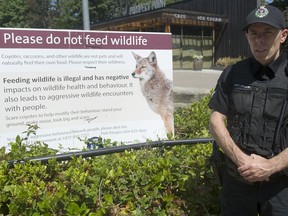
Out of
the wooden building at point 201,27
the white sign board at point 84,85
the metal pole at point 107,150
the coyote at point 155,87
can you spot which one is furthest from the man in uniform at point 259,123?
the wooden building at point 201,27

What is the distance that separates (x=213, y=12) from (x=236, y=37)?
10.7 ft

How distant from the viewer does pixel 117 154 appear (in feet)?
11.8

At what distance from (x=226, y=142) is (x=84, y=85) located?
1.91 meters

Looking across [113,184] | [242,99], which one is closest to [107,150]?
[113,184]

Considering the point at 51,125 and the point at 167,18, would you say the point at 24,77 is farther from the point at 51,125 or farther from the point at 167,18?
the point at 167,18

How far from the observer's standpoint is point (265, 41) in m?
2.45

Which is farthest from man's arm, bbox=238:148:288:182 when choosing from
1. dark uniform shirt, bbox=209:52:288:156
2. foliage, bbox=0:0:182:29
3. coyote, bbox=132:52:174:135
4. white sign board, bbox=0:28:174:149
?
foliage, bbox=0:0:182:29

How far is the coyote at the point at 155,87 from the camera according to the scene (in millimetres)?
4375

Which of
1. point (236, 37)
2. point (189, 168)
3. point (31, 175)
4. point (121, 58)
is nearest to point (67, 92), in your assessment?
point (121, 58)

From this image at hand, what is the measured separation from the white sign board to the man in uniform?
175 centimetres

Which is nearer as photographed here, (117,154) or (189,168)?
(189,168)

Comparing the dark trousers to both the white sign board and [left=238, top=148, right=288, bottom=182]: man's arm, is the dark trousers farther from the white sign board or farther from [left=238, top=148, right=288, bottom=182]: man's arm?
the white sign board

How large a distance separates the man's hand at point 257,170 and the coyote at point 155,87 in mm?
2229

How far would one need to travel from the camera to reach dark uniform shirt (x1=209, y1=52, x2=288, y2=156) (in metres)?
2.41
